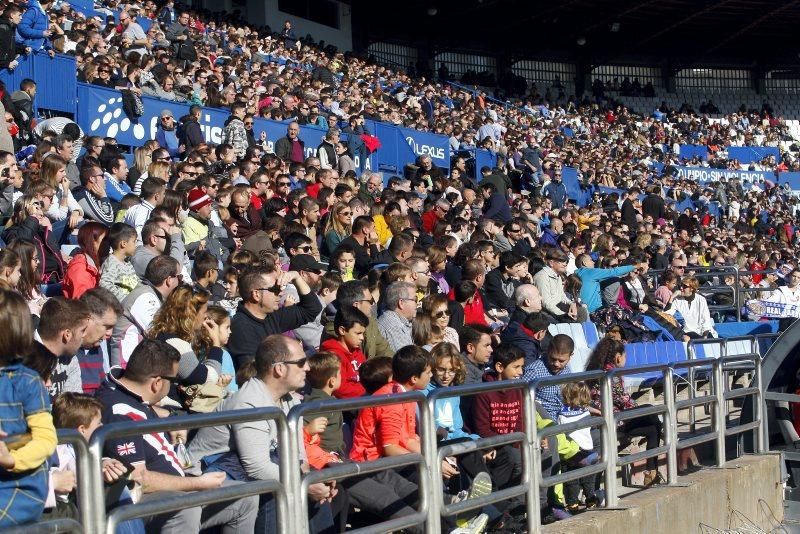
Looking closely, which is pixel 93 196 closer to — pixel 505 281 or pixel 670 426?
pixel 505 281

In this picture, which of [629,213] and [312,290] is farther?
[629,213]

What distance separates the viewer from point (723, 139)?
4284cm

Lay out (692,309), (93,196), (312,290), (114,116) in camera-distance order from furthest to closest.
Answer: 1. (692,309)
2. (114,116)
3. (93,196)
4. (312,290)

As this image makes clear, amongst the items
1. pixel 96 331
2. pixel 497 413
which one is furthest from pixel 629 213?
pixel 96 331

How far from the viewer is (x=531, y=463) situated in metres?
6.39

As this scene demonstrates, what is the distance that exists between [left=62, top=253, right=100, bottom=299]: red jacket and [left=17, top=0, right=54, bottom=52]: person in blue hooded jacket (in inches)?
260

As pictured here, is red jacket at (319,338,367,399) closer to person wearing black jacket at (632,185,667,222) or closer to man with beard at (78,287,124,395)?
man with beard at (78,287,124,395)

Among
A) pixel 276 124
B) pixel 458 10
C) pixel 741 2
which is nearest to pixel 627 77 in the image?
pixel 741 2

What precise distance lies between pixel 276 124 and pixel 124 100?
3.36 metres

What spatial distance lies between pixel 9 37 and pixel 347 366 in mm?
7691

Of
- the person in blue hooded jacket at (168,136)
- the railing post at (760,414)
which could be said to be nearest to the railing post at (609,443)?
the railing post at (760,414)

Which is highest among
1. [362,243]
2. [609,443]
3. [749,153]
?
[749,153]

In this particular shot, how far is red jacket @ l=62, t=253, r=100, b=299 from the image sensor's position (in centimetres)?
801

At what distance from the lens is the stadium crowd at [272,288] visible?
16.1 feet
